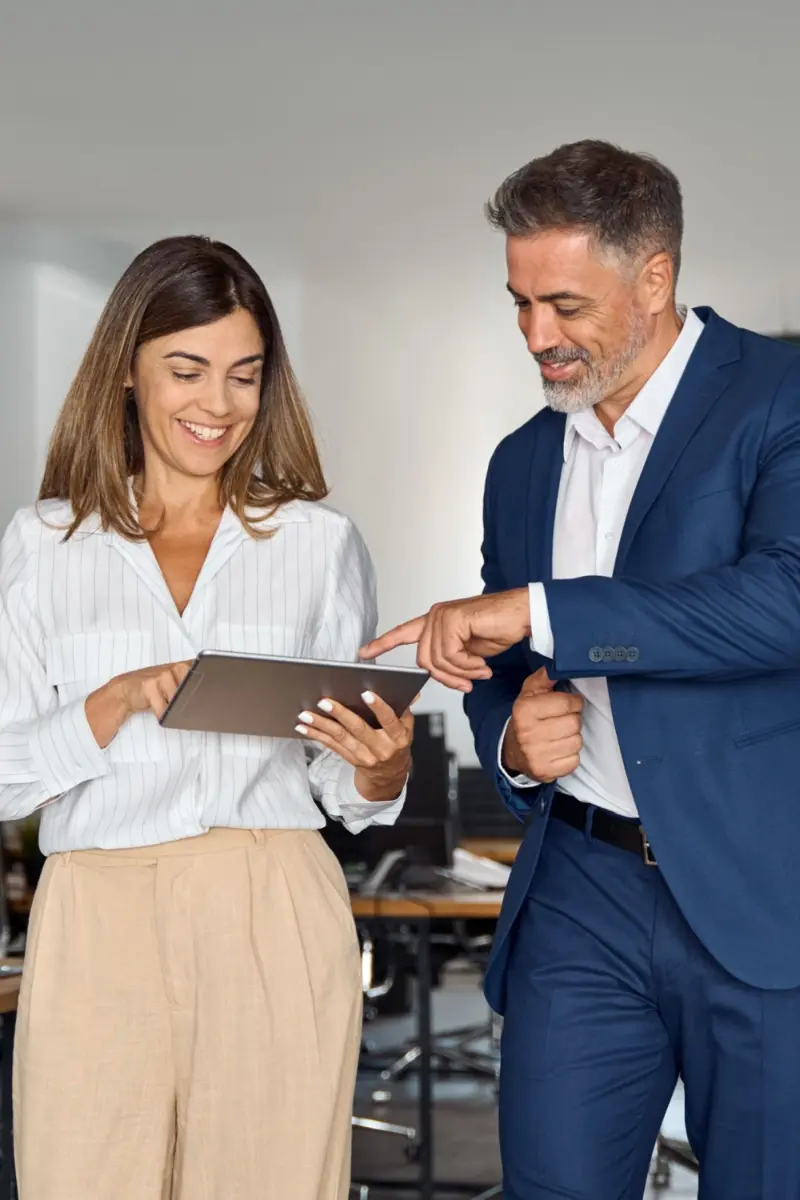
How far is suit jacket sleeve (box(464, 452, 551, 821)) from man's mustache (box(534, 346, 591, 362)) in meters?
0.31

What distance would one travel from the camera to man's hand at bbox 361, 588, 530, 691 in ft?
6.95

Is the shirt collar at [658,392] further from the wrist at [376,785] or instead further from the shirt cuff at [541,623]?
the wrist at [376,785]

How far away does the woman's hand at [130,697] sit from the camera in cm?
207

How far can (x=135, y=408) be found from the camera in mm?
2461

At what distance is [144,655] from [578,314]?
802 mm

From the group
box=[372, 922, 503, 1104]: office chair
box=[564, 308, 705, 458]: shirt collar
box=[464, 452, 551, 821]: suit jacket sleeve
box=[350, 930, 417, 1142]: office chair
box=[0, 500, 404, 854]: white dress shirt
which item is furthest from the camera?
box=[372, 922, 503, 1104]: office chair

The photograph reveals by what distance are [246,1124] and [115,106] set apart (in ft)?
17.4

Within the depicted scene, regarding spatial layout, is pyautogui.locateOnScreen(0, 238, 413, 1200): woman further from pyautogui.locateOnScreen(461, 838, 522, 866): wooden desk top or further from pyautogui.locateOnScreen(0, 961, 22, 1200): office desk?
pyautogui.locateOnScreen(461, 838, 522, 866): wooden desk top

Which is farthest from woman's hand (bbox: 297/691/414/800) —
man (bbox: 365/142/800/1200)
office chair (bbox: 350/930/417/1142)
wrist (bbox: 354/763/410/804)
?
office chair (bbox: 350/930/417/1142)

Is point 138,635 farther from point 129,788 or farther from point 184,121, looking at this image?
point 184,121

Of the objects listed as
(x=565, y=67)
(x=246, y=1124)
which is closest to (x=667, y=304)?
(x=246, y=1124)

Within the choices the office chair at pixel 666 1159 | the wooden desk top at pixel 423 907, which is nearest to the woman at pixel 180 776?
the wooden desk top at pixel 423 907

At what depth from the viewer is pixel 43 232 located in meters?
6.89

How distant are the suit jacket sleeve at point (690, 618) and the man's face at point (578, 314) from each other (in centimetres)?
38
